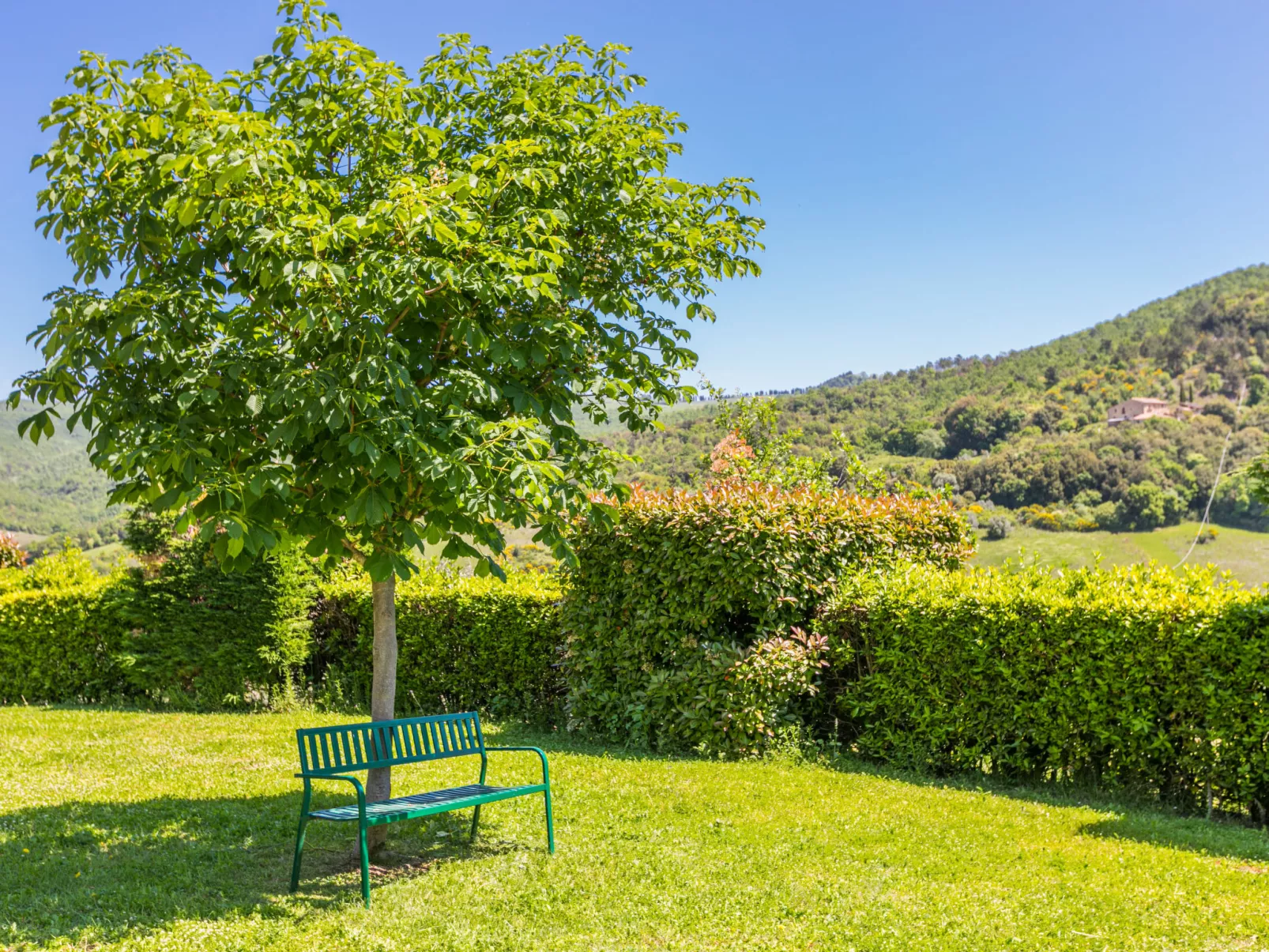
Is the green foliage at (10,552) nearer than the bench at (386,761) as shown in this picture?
No

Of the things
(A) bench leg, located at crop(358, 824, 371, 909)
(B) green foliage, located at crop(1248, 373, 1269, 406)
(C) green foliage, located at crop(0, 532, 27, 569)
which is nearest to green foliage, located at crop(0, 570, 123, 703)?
(C) green foliage, located at crop(0, 532, 27, 569)

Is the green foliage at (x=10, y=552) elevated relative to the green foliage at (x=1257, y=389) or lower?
lower

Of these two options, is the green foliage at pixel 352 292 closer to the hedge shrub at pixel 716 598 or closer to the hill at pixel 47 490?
the hedge shrub at pixel 716 598

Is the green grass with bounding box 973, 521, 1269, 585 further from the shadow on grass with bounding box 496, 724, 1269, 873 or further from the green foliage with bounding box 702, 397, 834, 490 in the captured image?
the shadow on grass with bounding box 496, 724, 1269, 873

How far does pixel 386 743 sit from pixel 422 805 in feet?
1.89

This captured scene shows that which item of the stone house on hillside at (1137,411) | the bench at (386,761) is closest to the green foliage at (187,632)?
the bench at (386,761)

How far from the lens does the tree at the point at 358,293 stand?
4.26m

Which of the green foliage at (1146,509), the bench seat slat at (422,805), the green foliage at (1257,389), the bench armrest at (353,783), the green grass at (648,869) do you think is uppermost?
the green foliage at (1257,389)

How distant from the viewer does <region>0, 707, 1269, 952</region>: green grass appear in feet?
13.6

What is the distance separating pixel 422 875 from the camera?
4.99 metres

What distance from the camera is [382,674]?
5.52 meters

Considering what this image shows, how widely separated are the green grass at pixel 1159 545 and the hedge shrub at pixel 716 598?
28.0 metres

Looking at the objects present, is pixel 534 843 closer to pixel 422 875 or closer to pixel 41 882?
pixel 422 875

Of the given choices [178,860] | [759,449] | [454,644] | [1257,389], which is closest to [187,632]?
[454,644]
